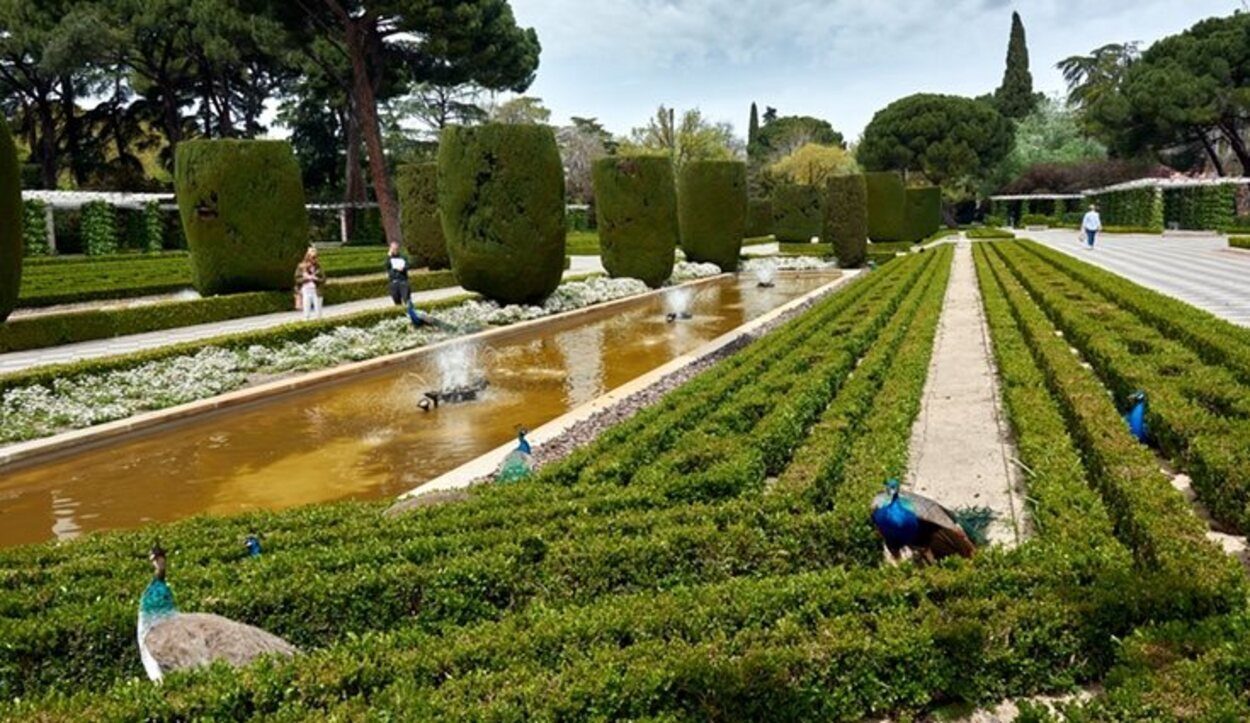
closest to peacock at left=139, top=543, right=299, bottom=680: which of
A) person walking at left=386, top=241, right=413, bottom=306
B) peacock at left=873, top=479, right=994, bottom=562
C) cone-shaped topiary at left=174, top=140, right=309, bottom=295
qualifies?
peacock at left=873, top=479, right=994, bottom=562

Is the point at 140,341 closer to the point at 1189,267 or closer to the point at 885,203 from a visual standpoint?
the point at 1189,267

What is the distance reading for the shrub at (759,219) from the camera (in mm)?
43656

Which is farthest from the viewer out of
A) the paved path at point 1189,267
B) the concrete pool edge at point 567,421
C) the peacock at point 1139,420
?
the paved path at point 1189,267

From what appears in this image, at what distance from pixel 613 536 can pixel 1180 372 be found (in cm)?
520

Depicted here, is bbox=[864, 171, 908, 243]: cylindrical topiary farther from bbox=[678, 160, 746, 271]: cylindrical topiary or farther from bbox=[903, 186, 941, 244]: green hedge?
bbox=[678, 160, 746, 271]: cylindrical topiary

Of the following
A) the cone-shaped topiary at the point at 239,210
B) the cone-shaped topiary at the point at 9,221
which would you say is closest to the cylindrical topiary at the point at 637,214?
the cone-shaped topiary at the point at 239,210

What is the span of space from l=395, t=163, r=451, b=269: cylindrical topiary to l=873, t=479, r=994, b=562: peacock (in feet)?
70.0

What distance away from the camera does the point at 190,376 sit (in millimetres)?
9719

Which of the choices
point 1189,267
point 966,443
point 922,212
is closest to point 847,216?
point 1189,267

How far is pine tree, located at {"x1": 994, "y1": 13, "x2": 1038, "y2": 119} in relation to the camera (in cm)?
7088

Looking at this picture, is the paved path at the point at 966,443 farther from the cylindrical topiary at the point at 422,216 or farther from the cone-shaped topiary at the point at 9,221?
the cylindrical topiary at the point at 422,216

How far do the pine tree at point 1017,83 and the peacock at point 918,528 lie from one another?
250 ft

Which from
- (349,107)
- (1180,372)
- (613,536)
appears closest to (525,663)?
(613,536)

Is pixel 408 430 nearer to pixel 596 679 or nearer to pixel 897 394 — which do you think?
pixel 897 394
